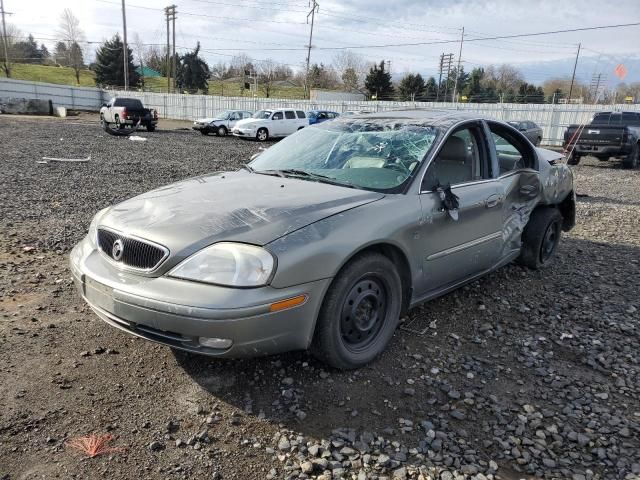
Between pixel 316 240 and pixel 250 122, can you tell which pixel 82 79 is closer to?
pixel 250 122

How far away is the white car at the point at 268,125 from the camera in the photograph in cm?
2492

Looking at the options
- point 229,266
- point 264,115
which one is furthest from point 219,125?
point 229,266

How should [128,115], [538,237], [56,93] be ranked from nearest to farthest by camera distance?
1. [538,237]
2. [128,115]
3. [56,93]

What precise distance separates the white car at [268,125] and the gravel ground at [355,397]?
2105 centimetres

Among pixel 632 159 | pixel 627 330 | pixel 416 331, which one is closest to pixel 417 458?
pixel 416 331

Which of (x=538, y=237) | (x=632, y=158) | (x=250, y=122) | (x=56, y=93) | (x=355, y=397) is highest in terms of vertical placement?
(x=56, y=93)

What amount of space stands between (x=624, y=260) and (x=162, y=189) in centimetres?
497

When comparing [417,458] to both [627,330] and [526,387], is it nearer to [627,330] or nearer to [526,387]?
[526,387]

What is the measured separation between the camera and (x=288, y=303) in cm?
256

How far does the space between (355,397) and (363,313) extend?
507mm

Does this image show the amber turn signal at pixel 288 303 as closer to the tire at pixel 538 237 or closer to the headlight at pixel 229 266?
the headlight at pixel 229 266

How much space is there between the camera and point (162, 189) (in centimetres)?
356

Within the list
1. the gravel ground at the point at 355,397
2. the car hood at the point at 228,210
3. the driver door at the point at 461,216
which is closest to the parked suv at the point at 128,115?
the gravel ground at the point at 355,397

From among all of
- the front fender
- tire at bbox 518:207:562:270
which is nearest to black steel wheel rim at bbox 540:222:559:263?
tire at bbox 518:207:562:270
